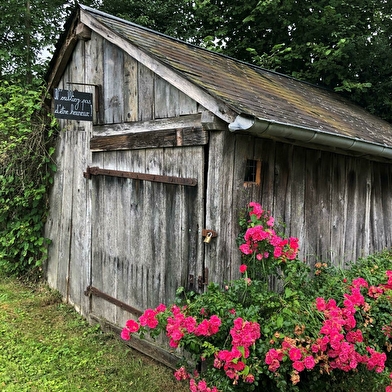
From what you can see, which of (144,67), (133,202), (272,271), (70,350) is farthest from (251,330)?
(144,67)

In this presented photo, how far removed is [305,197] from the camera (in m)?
4.21

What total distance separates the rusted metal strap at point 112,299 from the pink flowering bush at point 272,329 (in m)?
0.82

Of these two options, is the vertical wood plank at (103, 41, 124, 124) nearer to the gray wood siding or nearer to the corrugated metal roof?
the gray wood siding

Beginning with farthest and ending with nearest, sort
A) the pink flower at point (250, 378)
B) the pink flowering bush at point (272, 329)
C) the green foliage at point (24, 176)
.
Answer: the green foliage at point (24, 176)
the pink flowering bush at point (272, 329)
the pink flower at point (250, 378)

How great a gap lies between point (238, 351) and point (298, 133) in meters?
1.85

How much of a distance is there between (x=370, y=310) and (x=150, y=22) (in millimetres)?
10494

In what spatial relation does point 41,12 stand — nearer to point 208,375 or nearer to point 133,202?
point 133,202

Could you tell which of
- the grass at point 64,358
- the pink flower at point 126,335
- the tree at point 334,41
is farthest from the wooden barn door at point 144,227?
the tree at point 334,41

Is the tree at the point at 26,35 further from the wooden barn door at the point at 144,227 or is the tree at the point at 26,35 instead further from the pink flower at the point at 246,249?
the pink flower at the point at 246,249

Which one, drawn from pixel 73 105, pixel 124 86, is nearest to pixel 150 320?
pixel 124 86

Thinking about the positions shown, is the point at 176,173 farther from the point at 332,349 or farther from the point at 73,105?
the point at 332,349

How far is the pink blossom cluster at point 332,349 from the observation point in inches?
102

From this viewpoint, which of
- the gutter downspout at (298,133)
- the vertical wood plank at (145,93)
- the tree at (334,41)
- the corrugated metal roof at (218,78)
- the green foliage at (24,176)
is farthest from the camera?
the tree at (334,41)

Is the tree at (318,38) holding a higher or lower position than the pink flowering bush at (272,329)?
higher
